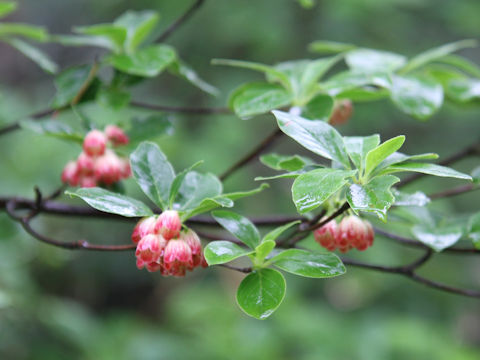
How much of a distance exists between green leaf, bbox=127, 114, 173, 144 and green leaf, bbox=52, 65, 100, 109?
0.09 meters

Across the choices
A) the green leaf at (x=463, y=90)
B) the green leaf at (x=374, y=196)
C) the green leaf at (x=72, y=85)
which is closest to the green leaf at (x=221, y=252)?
the green leaf at (x=374, y=196)

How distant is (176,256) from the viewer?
59cm

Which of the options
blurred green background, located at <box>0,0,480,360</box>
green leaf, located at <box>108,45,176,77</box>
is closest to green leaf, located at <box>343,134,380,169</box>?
green leaf, located at <box>108,45,176,77</box>

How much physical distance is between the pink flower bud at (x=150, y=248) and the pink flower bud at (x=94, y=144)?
26 centimetres

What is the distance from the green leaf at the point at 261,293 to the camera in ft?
1.87

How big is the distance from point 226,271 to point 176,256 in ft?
9.26

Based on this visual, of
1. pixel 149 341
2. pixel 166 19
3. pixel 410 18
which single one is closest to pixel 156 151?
pixel 149 341

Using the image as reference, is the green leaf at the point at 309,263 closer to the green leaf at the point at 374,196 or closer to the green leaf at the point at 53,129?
the green leaf at the point at 374,196

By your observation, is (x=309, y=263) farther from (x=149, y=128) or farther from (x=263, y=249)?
(x=149, y=128)

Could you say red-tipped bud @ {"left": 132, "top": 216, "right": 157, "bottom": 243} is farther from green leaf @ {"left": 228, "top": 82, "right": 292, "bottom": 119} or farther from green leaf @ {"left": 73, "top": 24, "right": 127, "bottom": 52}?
green leaf @ {"left": 73, "top": 24, "right": 127, "bottom": 52}

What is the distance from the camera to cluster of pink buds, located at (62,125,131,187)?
31.7 inches

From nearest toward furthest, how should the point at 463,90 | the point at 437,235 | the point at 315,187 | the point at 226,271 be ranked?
the point at 315,187
the point at 437,235
the point at 463,90
the point at 226,271

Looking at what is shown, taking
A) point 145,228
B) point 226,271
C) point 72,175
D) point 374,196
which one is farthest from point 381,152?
point 226,271

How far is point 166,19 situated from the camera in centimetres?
278
